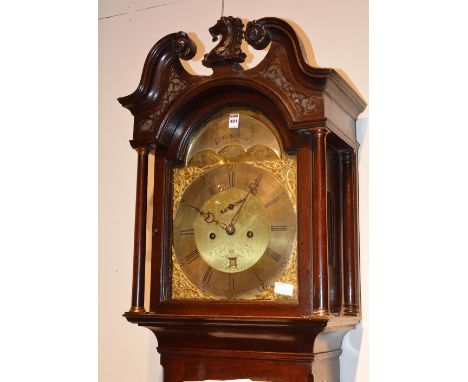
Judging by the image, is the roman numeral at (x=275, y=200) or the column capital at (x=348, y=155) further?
the column capital at (x=348, y=155)

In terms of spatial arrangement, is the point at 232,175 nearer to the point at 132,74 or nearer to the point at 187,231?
the point at 187,231

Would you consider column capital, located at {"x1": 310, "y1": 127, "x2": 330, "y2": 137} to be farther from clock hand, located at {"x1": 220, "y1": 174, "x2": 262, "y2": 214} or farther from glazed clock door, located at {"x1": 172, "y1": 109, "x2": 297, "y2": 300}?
clock hand, located at {"x1": 220, "y1": 174, "x2": 262, "y2": 214}

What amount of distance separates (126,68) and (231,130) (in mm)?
887

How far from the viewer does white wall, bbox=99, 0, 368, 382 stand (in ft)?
6.89

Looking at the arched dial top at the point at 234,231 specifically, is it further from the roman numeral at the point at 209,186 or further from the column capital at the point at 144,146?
the column capital at the point at 144,146

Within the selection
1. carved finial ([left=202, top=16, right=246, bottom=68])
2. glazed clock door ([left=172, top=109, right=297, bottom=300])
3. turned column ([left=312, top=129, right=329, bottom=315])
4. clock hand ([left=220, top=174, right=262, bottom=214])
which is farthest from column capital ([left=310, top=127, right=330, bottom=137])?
carved finial ([left=202, top=16, right=246, bottom=68])

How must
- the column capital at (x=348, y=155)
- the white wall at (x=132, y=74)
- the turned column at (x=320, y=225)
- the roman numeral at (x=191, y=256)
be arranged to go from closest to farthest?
the turned column at (x=320, y=225)
the roman numeral at (x=191, y=256)
the column capital at (x=348, y=155)
the white wall at (x=132, y=74)

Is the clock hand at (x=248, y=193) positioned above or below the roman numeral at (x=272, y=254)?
above

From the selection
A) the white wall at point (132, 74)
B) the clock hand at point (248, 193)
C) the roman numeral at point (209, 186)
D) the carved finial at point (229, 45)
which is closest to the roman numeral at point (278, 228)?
the clock hand at point (248, 193)

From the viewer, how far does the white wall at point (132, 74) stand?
6.89 feet

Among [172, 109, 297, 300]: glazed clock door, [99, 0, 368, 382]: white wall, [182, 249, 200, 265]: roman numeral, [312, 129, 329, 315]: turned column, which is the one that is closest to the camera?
[312, 129, 329, 315]: turned column

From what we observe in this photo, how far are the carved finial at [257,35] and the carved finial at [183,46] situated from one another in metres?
0.21

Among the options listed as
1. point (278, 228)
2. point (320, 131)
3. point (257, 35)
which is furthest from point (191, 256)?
point (257, 35)

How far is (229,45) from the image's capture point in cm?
183
